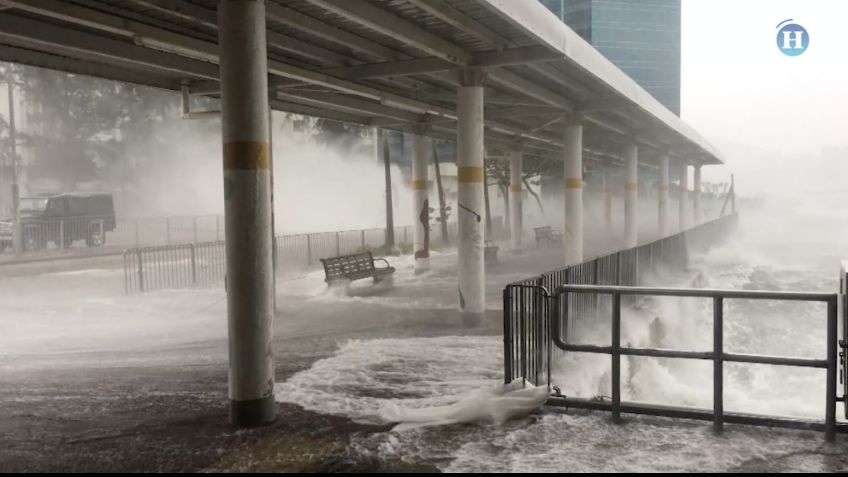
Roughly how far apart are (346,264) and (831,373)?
41.3 feet

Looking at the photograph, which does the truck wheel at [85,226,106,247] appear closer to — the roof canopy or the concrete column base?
the roof canopy

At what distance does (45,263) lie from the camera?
81.8ft

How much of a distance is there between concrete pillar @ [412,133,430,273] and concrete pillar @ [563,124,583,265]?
14.1ft

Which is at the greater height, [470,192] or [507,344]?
[470,192]

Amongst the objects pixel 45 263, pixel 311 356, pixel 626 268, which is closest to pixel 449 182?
pixel 45 263

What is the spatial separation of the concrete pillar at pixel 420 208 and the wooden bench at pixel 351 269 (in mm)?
3159

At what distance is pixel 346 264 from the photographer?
1725 centimetres

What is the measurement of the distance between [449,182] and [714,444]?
59.1 m

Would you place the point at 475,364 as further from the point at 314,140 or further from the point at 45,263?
the point at 314,140

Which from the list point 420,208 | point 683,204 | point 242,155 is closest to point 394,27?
point 242,155

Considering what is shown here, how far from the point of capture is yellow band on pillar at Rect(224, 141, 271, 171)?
6.32m

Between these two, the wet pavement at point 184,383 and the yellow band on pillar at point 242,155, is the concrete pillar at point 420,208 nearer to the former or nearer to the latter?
the wet pavement at point 184,383

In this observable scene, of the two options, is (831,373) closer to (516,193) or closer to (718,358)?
(718,358)

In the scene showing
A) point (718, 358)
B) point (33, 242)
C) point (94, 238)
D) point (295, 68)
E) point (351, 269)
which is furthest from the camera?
point (94, 238)
